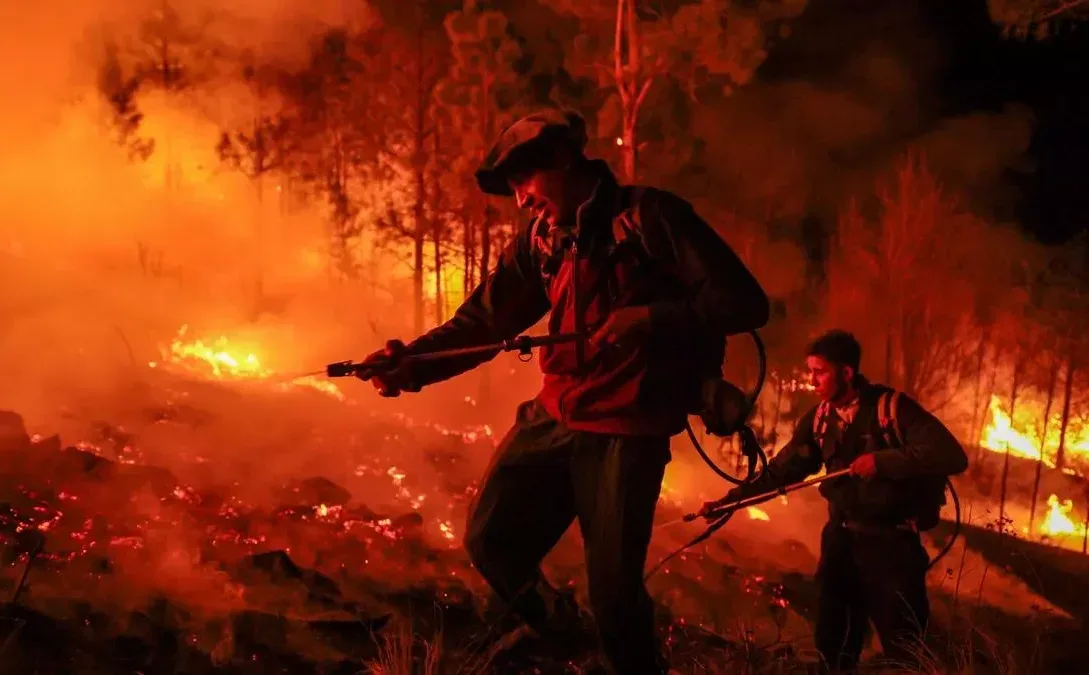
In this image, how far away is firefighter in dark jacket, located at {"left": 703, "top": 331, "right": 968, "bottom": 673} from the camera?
3.48m

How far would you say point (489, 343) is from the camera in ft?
9.30

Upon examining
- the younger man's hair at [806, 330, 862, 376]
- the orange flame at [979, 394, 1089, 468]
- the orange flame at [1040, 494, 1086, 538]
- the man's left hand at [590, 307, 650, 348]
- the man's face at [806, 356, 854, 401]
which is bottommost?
the orange flame at [1040, 494, 1086, 538]

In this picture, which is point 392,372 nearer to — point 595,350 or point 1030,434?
point 595,350

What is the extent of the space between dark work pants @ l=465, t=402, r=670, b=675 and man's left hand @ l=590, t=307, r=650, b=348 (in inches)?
13.3

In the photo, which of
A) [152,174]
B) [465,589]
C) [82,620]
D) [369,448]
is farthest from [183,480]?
[152,174]

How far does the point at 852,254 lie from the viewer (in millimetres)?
17469

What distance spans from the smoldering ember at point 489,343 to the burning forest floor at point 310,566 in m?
0.03

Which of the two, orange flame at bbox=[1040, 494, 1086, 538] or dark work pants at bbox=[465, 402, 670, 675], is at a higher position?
dark work pants at bbox=[465, 402, 670, 675]

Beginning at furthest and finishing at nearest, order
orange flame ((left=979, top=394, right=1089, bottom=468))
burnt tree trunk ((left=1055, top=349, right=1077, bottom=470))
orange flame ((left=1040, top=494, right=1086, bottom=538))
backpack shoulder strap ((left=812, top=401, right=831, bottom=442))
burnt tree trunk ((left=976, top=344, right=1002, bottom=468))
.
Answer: orange flame ((left=979, top=394, right=1089, bottom=468)), burnt tree trunk ((left=976, top=344, right=1002, bottom=468)), burnt tree trunk ((left=1055, top=349, right=1077, bottom=470)), orange flame ((left=1040, top=494, right=1086, bottom=538)), backpack shoulder strap ((left=812, top=401, right=831, bottom=442))

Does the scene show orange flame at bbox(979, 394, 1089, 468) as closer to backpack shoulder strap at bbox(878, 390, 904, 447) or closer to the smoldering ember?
the smoldering ember

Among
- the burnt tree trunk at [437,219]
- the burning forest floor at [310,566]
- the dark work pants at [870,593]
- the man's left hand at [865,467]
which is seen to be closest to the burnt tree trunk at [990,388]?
the burning forest floor at [310,566]

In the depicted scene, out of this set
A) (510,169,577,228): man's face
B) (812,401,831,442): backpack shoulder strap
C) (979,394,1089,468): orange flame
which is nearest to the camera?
(510,169,577,228): man's face

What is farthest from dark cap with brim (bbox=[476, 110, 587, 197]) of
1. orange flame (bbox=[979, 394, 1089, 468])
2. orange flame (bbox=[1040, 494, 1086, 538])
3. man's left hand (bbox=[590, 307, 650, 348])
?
orange flame (bbox=[979, 394, 1089, 468])

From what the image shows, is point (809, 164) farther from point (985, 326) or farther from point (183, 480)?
point (183, 480)
